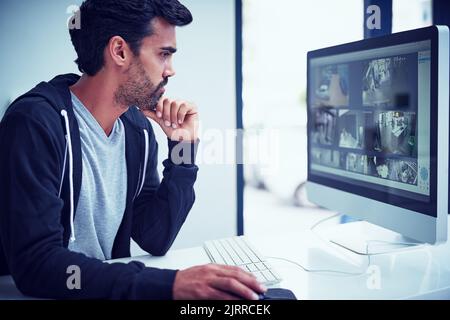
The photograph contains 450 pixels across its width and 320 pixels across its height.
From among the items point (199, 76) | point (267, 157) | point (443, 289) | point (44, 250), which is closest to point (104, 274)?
point (44, 250)

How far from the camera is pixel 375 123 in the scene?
1.04 meters

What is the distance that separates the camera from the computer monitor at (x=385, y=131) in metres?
0.89

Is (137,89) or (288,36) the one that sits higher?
(288,36)

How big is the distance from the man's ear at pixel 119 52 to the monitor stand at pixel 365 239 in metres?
0.67

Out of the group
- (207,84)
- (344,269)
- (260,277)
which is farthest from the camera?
(207,84)

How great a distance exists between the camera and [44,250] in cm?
77

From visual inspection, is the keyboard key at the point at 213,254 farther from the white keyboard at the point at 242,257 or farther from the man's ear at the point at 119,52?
the man's ear at the point at 119,52

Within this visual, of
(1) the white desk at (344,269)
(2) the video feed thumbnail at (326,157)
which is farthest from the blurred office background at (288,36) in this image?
(1) the white desk at (344,269)

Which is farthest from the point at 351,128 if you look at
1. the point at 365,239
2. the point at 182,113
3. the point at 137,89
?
the point at 137,89

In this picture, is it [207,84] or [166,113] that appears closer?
[166,113]

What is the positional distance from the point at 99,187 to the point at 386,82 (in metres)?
0.70

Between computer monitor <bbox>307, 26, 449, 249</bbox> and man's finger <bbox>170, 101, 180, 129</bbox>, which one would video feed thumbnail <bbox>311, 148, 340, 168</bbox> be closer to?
computer monitor <bbox>307, 26, 449, 249</bbox>

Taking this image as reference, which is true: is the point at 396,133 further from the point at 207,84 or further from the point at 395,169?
the point at 207,84

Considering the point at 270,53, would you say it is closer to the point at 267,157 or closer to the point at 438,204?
the point at 267,157
